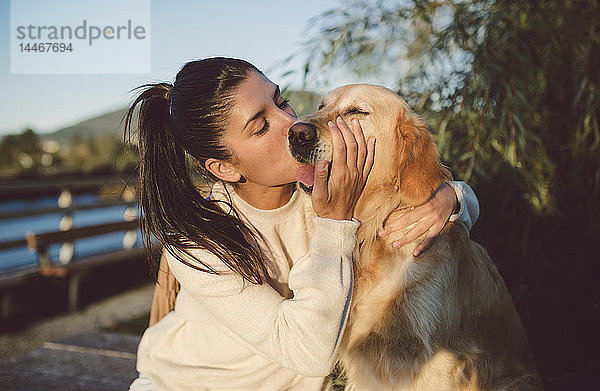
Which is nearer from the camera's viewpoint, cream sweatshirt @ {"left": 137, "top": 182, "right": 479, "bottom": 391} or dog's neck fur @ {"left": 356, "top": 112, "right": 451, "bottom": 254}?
cream sweatshirt @ {"left": 137, "top": 182, "right": 479, "bottom": 391}

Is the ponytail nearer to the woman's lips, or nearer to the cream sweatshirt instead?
the cream sweatshirt

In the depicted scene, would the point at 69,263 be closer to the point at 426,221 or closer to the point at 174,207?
the point at 174,207

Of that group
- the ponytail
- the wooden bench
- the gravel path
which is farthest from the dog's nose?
the wooden bench

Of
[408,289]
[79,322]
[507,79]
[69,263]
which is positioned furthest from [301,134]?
[69,263]

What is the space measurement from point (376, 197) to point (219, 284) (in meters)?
0.73

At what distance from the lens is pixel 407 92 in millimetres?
3582

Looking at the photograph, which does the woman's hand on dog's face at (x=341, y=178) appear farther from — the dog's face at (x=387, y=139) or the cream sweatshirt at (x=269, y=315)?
the dog's face at (x=387, y=139)

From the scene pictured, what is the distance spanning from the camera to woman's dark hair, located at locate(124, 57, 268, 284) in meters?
1.82

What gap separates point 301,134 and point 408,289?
0.73 meters

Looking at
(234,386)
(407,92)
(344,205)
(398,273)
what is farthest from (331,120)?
(407,92)

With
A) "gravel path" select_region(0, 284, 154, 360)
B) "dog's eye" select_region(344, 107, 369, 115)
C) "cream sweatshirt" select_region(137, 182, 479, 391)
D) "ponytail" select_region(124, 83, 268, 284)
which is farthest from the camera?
"gravel path" select_region(0, 284, 154, 360)

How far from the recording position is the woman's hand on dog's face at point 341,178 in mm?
1598

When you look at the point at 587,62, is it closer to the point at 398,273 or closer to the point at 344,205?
the point at 398,273

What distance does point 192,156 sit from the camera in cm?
204
